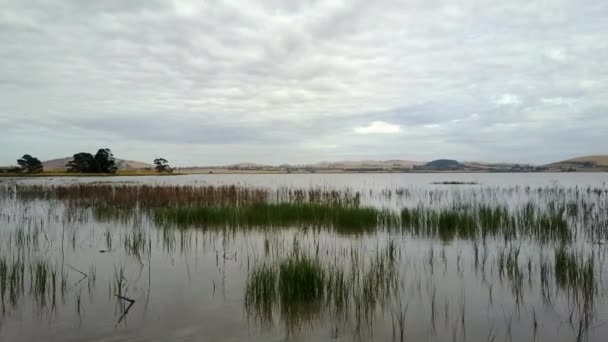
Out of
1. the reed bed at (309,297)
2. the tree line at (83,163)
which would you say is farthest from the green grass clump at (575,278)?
the tree line at (83,163)

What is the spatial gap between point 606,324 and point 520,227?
6.49 m

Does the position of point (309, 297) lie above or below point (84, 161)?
below

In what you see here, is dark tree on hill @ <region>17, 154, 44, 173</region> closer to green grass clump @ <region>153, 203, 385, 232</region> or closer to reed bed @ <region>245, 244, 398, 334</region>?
green grass clump @ <region>153, 203, 385, 232</region>

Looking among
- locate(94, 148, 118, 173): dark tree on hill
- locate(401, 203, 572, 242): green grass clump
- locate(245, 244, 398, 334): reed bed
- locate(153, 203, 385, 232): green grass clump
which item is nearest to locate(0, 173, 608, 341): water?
locate(245, 244, 398, 334): reed bed

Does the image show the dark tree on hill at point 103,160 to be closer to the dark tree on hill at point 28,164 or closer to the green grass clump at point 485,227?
the dark tree on hill at point 28,164

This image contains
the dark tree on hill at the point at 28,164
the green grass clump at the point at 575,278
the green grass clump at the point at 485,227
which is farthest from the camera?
the dark tree on hill at the point at 28,164

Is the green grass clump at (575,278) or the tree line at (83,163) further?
the tree line at (83,163)

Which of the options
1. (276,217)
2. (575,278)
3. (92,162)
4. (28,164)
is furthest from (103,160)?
(575,278)

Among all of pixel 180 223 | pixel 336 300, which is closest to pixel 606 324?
pixel 336 300

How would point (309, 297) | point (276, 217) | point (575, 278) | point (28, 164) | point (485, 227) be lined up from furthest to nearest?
point (28, 164)
point (276, 217)
point (485, 227)
point (575, 278)
point (309, 297)

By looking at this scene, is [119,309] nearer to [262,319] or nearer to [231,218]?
[262,319]

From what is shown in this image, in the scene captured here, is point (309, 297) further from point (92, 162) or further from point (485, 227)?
point (92, 162)

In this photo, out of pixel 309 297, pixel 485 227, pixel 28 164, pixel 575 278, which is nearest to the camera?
pixel 309 297

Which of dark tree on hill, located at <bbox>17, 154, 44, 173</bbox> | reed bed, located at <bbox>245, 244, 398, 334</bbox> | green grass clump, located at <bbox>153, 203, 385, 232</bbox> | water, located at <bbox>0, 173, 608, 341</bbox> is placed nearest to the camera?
water, located at <bbox>0, 173, 608, 341</bbox>
